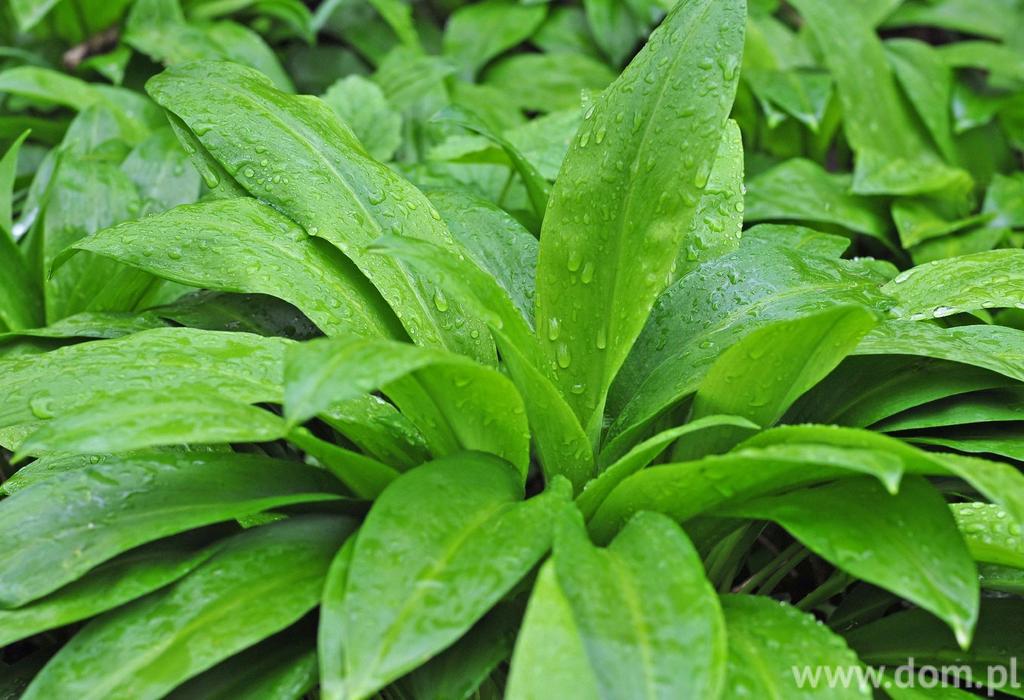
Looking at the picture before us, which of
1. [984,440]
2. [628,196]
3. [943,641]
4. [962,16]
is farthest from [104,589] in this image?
[962,16]

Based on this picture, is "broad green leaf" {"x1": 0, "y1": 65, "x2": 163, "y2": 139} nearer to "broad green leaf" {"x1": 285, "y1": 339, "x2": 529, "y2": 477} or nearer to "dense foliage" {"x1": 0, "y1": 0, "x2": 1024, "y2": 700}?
"dense foliage" {"x1": 0, "y1": 0, "x2": 1024, "y2": 700}

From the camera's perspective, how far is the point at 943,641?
3.42ft

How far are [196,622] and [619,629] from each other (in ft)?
1.26

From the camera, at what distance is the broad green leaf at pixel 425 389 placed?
2.48ft

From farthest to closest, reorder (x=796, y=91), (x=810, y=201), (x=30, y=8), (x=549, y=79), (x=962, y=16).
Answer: (x=962, y=16), (x=549, y=79), (x=30, y=8), (x=796, y=91), (x=810, y=201)

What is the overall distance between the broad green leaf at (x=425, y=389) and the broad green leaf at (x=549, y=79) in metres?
1.72

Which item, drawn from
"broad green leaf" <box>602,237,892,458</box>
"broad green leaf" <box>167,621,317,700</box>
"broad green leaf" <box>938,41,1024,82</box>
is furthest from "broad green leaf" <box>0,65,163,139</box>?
"broad green leaf" <box>938,41,1024,82</box>

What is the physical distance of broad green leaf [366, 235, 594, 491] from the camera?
0.92 m

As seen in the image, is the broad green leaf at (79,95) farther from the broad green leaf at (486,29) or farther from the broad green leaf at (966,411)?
the broad green leaf at (966,411)

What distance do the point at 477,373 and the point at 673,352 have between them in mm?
364

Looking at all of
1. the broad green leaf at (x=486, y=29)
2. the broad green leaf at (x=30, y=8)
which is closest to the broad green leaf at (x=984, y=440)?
the broad green leaf at (x=486, y=29)

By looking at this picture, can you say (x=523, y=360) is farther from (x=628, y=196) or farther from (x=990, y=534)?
(x=990, y=534)

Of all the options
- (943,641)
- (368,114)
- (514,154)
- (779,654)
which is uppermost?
(514,154)

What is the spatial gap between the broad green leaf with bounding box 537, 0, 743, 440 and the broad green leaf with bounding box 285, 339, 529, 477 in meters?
0.12
